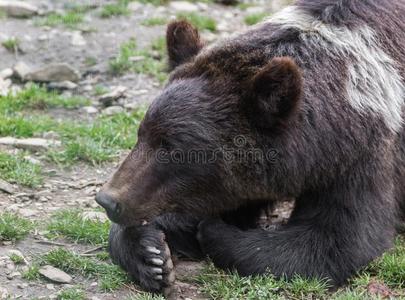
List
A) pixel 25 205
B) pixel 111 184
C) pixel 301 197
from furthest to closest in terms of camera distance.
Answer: pixel 25 205 < pixel 301 197 < pixel 111 184

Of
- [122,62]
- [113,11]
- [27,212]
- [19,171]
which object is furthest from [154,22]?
[27,212]

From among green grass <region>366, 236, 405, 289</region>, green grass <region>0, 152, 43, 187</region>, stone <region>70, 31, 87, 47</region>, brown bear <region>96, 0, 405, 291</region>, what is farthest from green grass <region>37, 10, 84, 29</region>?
green grass <region>366, 236, 405, 289</region>

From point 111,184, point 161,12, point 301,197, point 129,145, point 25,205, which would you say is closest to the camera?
point 111,184

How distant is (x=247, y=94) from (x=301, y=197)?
89cm

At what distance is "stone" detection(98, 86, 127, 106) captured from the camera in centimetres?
906

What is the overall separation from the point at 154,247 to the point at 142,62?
4.60 m

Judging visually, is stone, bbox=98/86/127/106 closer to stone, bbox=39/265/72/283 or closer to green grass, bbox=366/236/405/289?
stone, bbox=39/265/72/283

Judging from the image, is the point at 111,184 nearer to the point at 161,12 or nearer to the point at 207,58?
the point at 207,58

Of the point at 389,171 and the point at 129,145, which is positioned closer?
the point at 389,171

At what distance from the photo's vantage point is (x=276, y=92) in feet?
17.4

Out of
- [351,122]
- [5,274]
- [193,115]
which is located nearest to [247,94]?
[193,115]

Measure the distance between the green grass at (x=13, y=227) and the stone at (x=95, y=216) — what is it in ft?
1.40

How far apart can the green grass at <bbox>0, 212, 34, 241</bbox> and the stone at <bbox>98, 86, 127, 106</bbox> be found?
2881 millimetres

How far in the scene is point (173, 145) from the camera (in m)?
5.46
